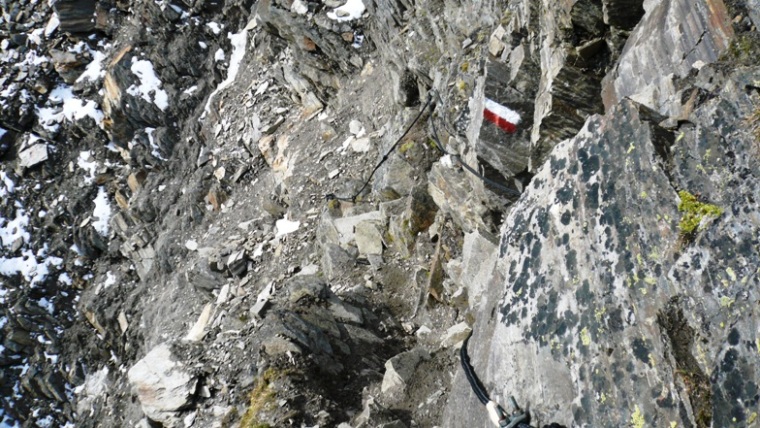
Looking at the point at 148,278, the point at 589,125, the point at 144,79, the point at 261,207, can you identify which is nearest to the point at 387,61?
the point at 261,207

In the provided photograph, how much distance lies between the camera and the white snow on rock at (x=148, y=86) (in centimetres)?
2670

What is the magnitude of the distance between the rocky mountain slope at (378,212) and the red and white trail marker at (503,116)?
0.11 ft

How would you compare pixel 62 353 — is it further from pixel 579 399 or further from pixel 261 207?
pixel 579 399

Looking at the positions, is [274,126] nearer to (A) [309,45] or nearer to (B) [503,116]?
(A) [309,45]

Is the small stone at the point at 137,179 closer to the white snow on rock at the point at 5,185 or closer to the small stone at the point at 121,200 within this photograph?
the small stone at the point at 121,200

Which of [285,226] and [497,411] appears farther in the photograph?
[285,226]

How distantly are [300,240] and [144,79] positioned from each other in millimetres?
15244

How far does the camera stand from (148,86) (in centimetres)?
2692

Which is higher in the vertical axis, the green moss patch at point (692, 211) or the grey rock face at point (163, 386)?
the green moss patch at point (692, 211)

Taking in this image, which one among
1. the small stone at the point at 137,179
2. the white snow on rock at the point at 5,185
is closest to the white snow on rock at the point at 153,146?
the small stone at the point at 137,179

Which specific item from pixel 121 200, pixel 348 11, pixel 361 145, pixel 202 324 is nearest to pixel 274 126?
pixel 348 11

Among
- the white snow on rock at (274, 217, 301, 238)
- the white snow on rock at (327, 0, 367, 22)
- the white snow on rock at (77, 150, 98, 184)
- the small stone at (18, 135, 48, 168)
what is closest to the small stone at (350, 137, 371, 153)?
the white snow on rock at (274, 217, 301, 238)

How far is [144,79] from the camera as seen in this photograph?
27.1 m

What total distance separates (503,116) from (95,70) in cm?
2666
